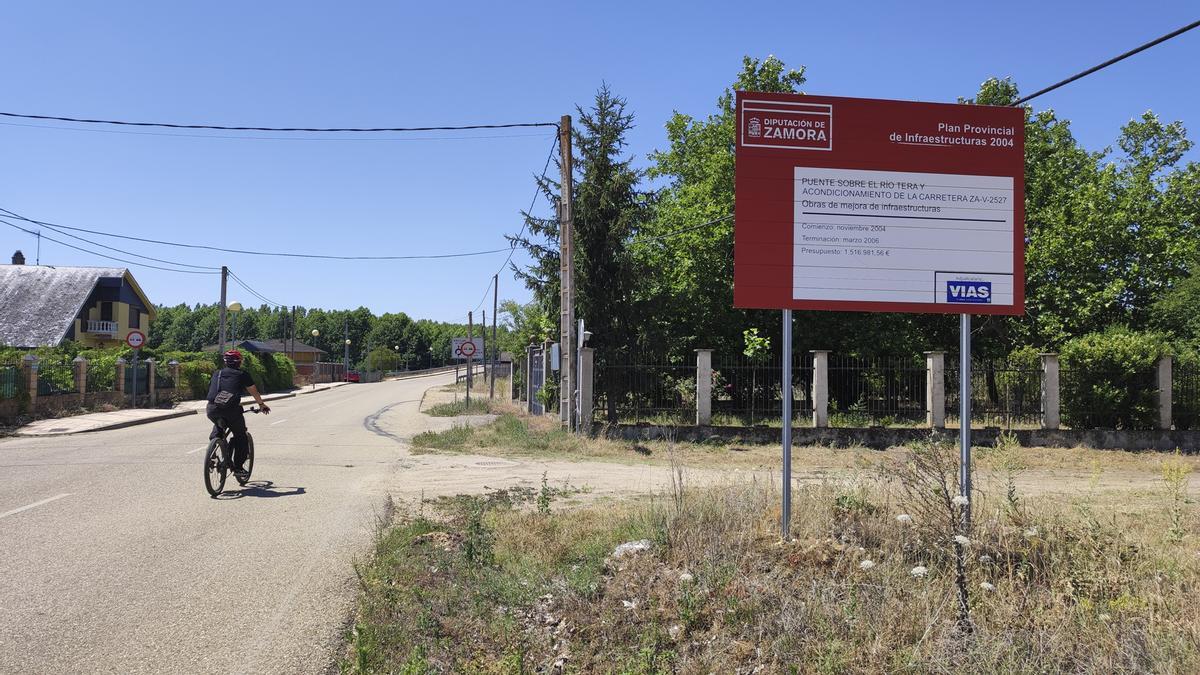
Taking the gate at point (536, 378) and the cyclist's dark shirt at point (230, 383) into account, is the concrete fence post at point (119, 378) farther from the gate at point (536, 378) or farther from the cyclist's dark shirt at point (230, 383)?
the cyclist's dark shirt at point (230, 383)

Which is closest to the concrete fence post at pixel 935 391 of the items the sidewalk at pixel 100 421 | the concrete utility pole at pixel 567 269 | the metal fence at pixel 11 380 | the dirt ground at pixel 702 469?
the dirt ground at pixel 702 469

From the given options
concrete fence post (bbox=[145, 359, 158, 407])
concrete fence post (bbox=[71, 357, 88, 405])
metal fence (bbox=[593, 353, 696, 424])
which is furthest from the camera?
concrete fence post (bbox=[145, 359, 158, 407])

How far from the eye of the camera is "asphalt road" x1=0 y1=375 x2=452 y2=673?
4.44 m

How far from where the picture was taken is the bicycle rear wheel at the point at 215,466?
371 inches

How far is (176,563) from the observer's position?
630 centimetres

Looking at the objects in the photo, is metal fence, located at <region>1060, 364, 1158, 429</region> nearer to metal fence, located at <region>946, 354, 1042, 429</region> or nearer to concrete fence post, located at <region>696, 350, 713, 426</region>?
metal fence, located at <region>946, 354, 1042, 429</region>

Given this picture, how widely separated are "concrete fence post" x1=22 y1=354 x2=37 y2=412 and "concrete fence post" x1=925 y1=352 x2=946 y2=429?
2344 centimetres

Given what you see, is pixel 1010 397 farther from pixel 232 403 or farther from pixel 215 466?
pixel 215 466

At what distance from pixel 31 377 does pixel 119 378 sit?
20.2ft

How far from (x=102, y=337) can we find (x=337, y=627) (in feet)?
185

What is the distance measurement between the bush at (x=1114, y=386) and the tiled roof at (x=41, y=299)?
153ft

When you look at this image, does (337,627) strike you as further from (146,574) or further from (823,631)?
(823,631)

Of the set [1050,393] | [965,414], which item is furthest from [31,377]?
[1050,393]

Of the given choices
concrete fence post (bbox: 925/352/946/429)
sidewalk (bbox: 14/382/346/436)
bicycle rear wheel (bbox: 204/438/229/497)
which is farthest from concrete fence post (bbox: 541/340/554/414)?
bicycle rear wheel (bbox: 204/438/229/497)
